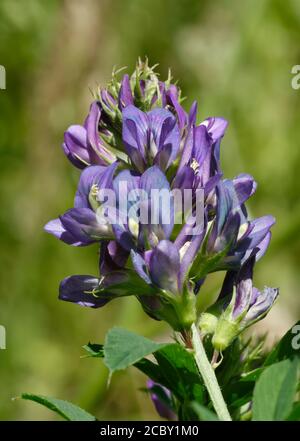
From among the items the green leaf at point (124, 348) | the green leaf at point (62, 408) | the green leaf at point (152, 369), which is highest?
the green leaf at point (124, 348)

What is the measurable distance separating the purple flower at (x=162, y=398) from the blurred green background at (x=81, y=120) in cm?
128

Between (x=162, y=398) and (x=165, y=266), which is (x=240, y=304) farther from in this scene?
(x=162, y=398)

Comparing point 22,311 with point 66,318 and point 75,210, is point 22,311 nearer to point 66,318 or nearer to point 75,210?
point 66,318

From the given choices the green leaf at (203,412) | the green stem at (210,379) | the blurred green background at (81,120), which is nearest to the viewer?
the green leaf at (203,412)

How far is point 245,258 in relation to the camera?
92cm

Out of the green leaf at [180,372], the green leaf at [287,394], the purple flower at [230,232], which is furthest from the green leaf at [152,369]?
the green leaf at [287,394]

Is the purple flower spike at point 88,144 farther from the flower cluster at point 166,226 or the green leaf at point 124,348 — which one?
the green leaf at point 124,348

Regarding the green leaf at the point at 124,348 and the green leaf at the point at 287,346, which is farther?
the green leaf at the point at 287,346

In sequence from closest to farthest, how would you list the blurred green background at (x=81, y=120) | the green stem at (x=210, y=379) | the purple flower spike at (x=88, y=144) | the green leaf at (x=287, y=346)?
1. the green stem at (x=210, y=379)
2. the green leaf at (x=287, y=346)
3. the purple flower spike at (x=88, y=144)
4. the blurred green background at (x=81, y=120)

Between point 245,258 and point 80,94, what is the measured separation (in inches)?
81.9

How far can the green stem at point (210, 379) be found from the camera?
2.43 ft

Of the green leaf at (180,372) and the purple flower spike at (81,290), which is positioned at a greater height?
the purple flower spike at (81,290)

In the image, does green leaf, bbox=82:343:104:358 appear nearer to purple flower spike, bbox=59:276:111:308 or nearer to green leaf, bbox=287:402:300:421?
purple flower spike, bbox=59:276:111:308
